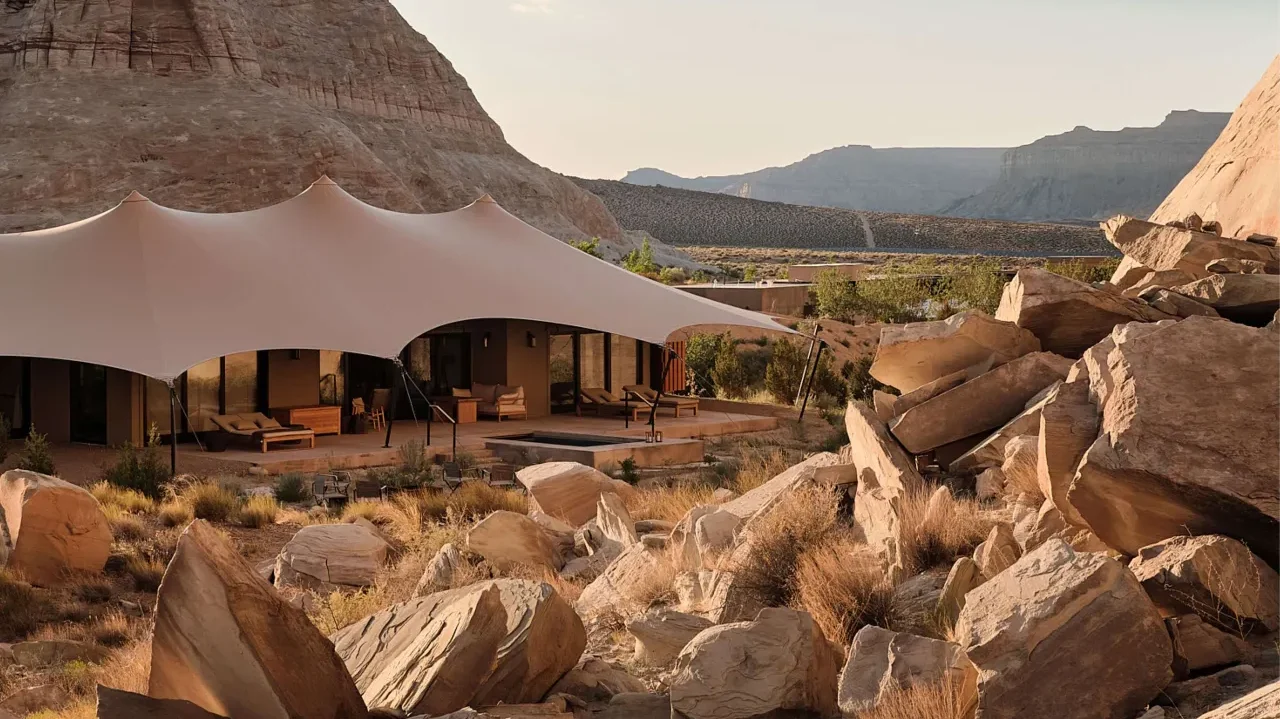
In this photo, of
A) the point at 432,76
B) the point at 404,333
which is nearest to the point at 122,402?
the point at 404,333

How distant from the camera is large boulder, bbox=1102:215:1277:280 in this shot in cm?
858

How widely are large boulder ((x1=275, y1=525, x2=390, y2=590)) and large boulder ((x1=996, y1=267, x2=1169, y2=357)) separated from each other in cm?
544

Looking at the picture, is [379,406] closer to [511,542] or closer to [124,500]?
[124,500]

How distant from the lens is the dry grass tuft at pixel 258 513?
1283 centimetres

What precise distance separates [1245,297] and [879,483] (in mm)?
2444

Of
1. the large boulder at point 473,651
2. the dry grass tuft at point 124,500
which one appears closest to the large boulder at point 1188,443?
the large boulder at point 473,651

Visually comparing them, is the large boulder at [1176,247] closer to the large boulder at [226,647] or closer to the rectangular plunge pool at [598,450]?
the large boulder at [226,647]

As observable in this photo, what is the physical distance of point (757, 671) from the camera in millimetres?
5016

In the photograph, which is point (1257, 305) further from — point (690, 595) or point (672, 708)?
point (672, 708)

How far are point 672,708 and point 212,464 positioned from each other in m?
12.9

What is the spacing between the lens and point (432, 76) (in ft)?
258

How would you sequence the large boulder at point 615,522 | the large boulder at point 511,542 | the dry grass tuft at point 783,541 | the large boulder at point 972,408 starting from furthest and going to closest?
the large boulder at point 615,522 → the large boulder at point 511,542 → the large boulder at point 972,408 → the dry grass tuft at point 783,541

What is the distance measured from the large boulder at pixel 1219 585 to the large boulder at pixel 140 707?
376 centimetres

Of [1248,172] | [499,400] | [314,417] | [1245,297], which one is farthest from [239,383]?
[1245,297]
